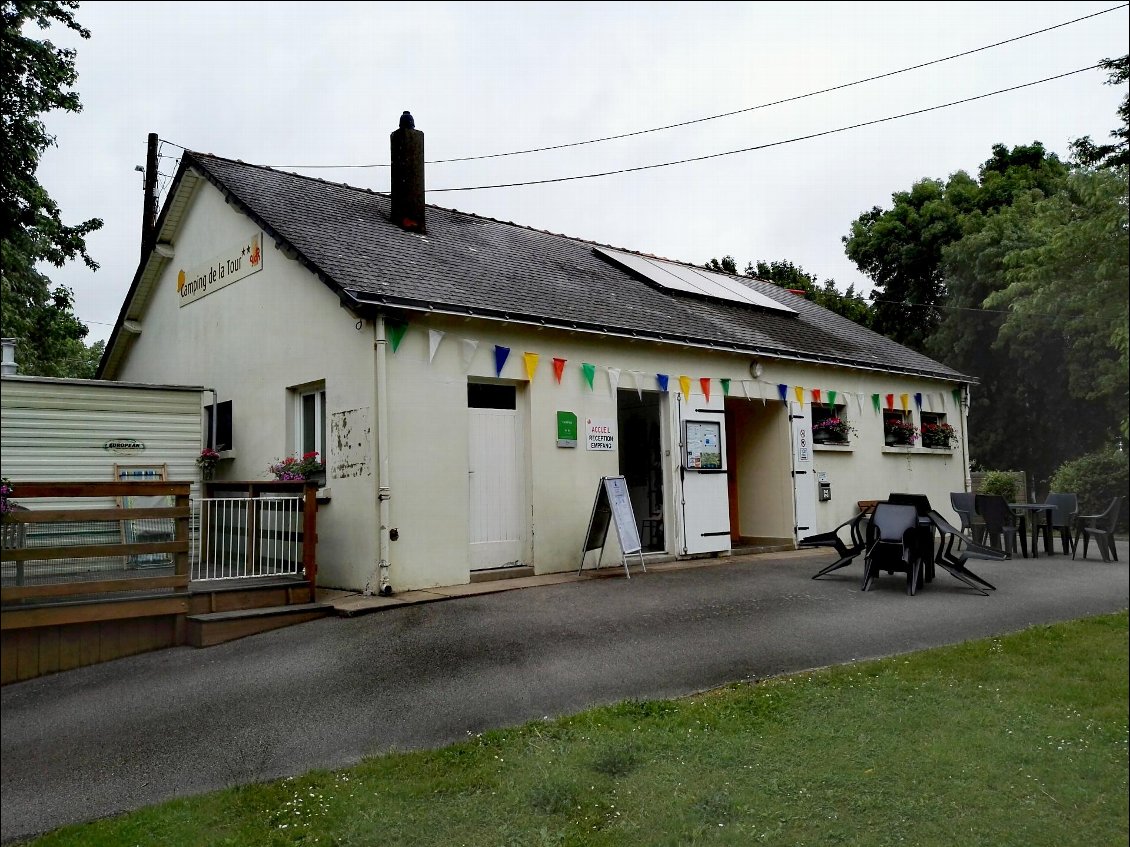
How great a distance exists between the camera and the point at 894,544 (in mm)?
8078

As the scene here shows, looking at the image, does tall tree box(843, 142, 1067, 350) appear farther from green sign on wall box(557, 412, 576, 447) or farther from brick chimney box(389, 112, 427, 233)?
brick chimney box(389, 112, 427, 233)

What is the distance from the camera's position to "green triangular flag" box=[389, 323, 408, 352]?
8117mm

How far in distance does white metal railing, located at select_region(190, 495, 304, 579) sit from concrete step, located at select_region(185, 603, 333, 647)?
0.34 m

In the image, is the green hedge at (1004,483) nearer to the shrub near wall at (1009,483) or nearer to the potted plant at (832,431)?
the shrub near wall at (1009,483)

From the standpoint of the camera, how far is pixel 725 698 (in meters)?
4.48

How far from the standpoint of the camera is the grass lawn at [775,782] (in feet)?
8.05

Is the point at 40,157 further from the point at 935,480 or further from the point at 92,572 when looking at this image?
the point at 935,480

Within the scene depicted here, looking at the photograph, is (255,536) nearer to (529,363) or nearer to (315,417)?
(315,417)

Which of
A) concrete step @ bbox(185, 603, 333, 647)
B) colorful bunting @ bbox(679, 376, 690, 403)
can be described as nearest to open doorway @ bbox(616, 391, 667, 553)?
colorful bunting @ bbox(679, 376, 690, 403)

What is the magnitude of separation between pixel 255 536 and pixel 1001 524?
5728 millimetres

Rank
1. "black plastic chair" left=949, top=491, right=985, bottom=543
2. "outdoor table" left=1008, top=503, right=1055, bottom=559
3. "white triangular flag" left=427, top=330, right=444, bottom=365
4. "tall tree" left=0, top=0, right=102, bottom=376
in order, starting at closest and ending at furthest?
"tall tree" left=0, top=0, right=102, bottom=376 < "outdoor table" left=1008, top=503, right=1055, bottom=559 < "black plastic chair" left=949, top=491, right=985, bottom=543 < "white triangular flag" left=427, top=330, right=444, bottom=365

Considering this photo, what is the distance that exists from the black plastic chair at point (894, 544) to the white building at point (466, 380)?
1931mm

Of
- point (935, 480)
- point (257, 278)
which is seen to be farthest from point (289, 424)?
point (935, 480)

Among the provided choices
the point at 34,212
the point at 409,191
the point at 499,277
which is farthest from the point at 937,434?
the point at 34,212
